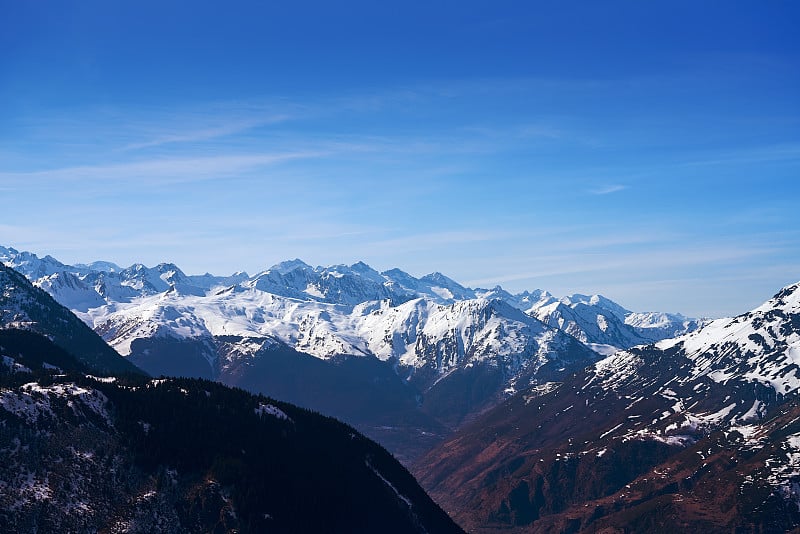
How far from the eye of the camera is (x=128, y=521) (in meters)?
194

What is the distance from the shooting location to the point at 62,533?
7239 inches

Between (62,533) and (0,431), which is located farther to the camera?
(0,431)

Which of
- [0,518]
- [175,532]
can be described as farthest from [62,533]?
[175,532]

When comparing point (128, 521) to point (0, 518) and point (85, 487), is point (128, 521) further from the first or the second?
point (0, 518)

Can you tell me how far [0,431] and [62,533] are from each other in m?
33.0

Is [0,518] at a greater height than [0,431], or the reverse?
[0,431]

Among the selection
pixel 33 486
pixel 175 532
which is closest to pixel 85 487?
pixel 33 486

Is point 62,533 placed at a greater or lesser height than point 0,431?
lesser

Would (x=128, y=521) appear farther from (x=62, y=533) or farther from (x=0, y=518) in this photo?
(x=0, y=518)

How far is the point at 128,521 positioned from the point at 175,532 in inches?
460

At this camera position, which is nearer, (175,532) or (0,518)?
(0,518)

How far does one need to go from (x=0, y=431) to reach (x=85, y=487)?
2505 centimetres

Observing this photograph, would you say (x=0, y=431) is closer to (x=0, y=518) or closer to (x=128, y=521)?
(x=0, y=518)

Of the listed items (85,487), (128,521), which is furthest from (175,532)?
(85,487)
